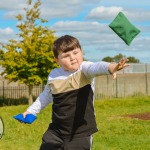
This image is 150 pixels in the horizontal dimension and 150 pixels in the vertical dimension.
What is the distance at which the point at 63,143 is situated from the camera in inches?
167

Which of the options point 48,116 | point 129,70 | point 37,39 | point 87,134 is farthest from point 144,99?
point 87,134

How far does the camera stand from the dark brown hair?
13.3ft

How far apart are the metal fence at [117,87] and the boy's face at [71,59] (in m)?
21.3

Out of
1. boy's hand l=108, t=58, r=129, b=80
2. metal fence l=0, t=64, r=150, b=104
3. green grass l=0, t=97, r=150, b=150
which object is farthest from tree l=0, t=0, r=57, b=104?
boy's hand l=108, t=58, r=129, b=80

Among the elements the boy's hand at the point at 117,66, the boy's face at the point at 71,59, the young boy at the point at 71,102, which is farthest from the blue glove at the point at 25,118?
the boy's hand at the point at 117,66

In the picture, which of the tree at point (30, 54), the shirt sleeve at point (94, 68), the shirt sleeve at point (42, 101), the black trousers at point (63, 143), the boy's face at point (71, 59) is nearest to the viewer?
the shirt sleeve at point (94, 68)

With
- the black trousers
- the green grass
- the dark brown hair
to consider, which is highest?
the dark brown hair

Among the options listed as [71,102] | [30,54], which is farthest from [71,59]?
[30,54]

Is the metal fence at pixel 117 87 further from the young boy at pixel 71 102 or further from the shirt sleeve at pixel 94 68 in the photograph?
the shirt sleeve at pixel 94 68

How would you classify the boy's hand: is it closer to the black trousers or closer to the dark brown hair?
the dark brown hair

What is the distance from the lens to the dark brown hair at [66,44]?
406cm

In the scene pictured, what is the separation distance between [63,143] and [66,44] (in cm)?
96

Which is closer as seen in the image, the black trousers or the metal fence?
the black trousers

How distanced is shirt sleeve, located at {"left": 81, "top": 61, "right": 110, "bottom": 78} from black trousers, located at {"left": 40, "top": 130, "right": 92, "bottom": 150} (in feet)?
2.08
